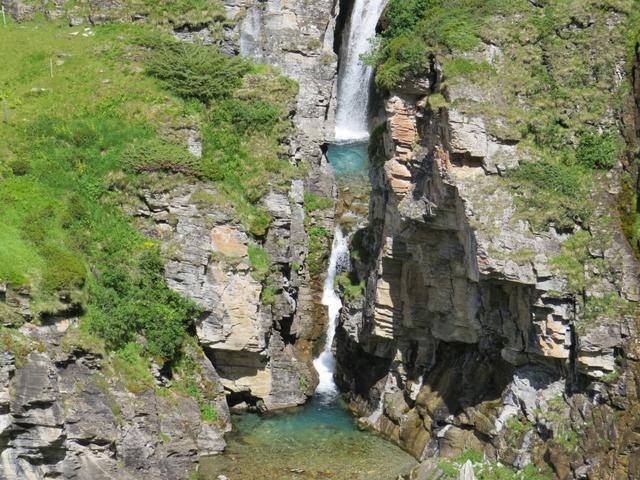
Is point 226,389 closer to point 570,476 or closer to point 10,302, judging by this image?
point 10,302

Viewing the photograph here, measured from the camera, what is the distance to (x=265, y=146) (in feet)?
153

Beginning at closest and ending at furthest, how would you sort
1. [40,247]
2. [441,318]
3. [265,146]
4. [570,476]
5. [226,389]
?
[570,476]
[40,247]
[441,318]
[226,389]
[265,146]

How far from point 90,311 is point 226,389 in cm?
907

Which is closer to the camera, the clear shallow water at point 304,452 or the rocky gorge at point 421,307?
the rocky gorge at point 421,307

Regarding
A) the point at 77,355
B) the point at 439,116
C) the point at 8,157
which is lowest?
the point at 77,355

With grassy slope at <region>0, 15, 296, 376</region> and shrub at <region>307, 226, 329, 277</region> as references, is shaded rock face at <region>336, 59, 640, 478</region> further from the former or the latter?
grassy slope at <region>0, 15, 296, 376</region>

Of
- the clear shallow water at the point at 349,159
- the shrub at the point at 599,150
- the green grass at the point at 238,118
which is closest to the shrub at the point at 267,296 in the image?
the green grass at the point at 238,118

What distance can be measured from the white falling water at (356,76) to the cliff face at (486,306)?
15.7m

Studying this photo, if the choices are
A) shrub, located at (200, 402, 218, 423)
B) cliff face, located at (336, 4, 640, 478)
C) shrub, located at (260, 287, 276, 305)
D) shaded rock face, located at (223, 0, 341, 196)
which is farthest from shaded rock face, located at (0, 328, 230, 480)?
shaded rock face, located at (223, 0, 341, 196)

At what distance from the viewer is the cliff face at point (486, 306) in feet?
105

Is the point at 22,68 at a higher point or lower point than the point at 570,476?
higher

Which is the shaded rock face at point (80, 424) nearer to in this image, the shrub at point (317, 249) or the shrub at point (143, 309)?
the shrub at point (143, 309)

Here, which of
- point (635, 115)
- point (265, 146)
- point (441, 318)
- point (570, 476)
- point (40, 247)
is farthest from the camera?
point (265, 146)

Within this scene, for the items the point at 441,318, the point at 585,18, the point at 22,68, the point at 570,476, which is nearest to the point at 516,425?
the point at 570,476
